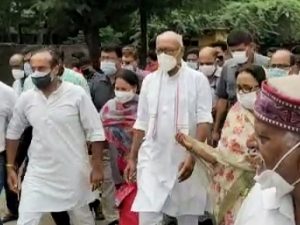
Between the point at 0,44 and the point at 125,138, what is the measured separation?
16394 millimetres

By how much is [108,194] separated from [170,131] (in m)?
2.16

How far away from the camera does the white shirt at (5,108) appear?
714cm

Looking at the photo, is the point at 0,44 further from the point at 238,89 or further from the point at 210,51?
→ the point at 238,89

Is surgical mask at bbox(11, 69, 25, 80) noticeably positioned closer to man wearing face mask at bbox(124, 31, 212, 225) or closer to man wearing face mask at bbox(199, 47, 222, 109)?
man wearing face mask at bbox(199, 47, 222, 109)

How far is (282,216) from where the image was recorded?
243 cm

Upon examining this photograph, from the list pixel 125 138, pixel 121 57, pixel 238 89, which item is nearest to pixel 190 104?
pixel 238 89

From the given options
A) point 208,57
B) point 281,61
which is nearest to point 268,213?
point 281,61

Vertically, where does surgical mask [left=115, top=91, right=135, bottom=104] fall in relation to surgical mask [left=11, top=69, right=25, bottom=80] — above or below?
above

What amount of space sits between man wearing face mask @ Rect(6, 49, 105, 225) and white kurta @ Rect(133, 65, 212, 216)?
1.23 feet

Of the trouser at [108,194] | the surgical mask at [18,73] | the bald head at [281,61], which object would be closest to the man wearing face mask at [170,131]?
the trouser at [108,194]

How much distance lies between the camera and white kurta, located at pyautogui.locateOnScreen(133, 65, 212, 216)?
652 centimetres

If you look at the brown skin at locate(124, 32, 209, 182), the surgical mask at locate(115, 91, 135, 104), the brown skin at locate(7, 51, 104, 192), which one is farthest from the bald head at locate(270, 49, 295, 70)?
the brown skin at locate(7, 51, 104, 192)

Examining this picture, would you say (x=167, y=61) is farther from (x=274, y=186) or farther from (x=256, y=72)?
(x=274, y=186)

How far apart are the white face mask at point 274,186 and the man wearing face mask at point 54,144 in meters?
4.01
